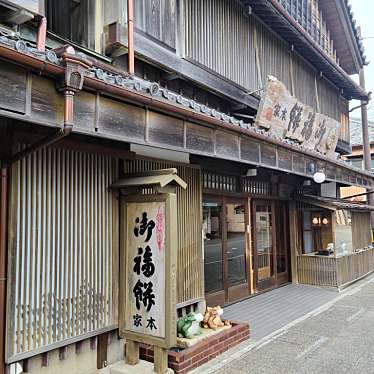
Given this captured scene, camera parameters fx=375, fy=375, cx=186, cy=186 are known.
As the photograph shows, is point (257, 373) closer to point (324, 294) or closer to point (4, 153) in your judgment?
point (4, 153)

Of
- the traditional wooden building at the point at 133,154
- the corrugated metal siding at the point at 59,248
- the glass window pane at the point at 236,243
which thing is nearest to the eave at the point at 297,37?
the traditional wooden building at the point at 133,154

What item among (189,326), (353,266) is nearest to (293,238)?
(353,266)

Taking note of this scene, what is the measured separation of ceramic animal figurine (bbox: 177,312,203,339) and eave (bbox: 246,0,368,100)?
26.5 feet

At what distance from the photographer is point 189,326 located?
6.19 m

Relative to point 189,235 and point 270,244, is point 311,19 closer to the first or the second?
point 270,244

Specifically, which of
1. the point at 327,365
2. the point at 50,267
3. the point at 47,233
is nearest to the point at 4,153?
the point at 47,233

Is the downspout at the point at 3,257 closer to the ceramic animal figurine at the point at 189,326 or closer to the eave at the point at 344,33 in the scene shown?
the ceramic animal figurine at the point at 189,326

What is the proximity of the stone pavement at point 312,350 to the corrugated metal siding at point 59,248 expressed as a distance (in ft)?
6.72

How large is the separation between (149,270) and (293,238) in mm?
8330

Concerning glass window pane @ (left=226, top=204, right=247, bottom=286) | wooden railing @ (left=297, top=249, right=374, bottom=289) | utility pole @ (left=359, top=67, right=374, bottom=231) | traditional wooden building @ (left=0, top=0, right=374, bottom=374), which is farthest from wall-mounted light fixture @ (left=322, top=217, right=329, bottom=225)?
utility pole @ (left=359, top=67, right=374, bottom=231)

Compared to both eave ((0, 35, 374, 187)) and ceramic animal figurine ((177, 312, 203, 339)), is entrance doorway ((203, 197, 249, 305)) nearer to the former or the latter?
eave ((0, 35, 374, 187))

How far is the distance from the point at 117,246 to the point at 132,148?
1646 millimetres

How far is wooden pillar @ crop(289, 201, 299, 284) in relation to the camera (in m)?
12.6

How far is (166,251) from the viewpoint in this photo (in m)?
5.15
